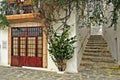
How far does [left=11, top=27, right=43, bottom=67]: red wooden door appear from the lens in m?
14.0

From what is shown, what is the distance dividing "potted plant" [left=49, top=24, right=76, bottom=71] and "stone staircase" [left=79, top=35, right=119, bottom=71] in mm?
1555

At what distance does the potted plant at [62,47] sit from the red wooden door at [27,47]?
65.3 inches

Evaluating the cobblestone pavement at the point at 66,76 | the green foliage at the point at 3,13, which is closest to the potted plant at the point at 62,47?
the cobblestone pavement at the point at 66,76

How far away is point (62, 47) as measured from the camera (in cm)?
1206

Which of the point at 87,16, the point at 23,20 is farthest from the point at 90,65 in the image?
the point at 23,20

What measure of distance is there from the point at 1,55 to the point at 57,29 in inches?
214

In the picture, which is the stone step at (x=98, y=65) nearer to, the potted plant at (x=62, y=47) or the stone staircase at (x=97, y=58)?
the stone staircase at (x=97, y=58)

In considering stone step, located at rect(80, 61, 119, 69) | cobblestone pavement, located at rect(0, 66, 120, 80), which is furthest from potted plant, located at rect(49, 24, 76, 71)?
stone step, located at rect(80, 61, 119, 69)

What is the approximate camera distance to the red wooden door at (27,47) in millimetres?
13977

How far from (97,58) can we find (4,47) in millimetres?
7068

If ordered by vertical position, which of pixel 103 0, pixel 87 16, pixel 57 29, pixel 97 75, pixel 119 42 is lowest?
pixel 97 75

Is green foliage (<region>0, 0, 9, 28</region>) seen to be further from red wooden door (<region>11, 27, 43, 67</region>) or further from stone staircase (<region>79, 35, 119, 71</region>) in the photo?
stone staircase (<region>79, 35, 119, 71</region>)

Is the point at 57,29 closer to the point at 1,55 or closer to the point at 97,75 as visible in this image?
the point at 97,75

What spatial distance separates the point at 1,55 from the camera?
51.1 feet
